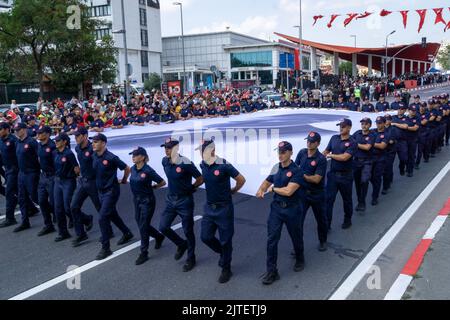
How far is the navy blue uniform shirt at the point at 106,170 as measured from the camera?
611cm

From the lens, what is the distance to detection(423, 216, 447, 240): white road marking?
20.8 ft

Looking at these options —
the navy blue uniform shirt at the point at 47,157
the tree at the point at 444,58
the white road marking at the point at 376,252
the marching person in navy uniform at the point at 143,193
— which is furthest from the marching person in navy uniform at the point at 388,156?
the tree at the point at 444,58

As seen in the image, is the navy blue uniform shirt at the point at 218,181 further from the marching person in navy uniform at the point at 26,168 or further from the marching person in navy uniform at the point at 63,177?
the marching person in navy uniform at the point at 26,168

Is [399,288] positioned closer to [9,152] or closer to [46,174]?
[46,174]

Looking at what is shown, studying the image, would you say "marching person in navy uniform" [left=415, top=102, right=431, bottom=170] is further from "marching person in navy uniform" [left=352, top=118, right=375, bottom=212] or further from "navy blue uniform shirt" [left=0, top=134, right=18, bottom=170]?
"navy blue uniform shirt" [left=0, top=134, right=18, bottom=170]

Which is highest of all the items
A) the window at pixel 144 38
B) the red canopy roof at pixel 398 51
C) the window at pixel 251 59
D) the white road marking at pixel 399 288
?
the window at pixel 144 38

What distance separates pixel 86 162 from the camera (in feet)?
21.3

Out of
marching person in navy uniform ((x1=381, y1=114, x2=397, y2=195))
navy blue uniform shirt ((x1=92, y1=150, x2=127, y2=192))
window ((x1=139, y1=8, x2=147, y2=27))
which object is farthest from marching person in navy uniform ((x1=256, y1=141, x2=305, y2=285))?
window ((x1=139, y1=8, x2=147, y2=27))

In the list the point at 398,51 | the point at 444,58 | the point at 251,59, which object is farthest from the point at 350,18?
the point at 444,58

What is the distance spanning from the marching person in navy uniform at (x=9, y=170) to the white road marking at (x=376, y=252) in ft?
18.4

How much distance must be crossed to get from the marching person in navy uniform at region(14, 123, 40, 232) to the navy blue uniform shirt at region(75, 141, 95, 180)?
1173 mm

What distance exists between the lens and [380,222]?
278 inches

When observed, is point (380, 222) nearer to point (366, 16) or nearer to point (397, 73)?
point (366, 16)
